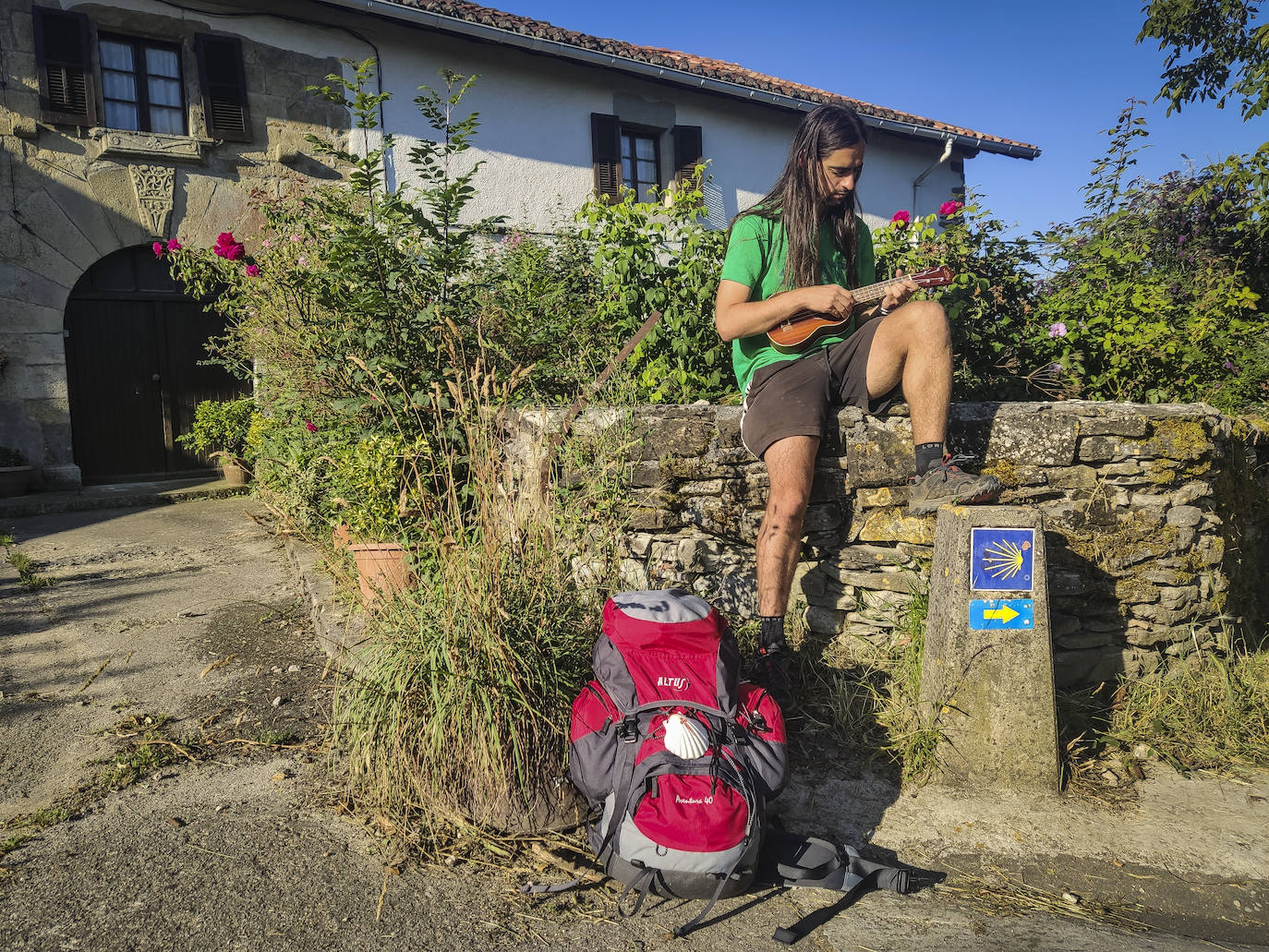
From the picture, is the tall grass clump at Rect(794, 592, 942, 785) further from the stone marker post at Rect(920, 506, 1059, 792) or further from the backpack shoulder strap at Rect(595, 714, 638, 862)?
the backpack shoulder strap at Rect(595, 714, 638, 862)

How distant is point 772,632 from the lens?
9.46 ft

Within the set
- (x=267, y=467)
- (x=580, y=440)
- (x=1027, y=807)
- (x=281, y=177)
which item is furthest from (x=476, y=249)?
(x=1027, y=807)

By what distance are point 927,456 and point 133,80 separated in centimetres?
864

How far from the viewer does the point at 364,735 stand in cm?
238

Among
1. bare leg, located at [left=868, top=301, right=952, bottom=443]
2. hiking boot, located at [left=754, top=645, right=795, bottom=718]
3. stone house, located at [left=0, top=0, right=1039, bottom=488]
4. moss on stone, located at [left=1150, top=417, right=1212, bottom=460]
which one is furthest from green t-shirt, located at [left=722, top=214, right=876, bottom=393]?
stone house, located at [left=0, top=0, right=1039, bottom=488]

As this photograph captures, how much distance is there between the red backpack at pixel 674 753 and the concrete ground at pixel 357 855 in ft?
0.39

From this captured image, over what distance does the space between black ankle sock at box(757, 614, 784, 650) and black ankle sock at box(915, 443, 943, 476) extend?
0.69 meters

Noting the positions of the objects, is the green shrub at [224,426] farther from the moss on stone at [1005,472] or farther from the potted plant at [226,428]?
the moss on stone at [1005,472]

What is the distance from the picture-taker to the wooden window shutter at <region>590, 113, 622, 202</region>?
10.3m

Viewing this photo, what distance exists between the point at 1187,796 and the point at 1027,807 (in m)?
0.54

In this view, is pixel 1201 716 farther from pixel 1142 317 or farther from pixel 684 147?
pixel 684 147

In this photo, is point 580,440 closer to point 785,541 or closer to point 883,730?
point 785,541

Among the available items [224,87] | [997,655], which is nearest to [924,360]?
[997,655]

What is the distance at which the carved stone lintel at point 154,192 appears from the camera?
7984mm
